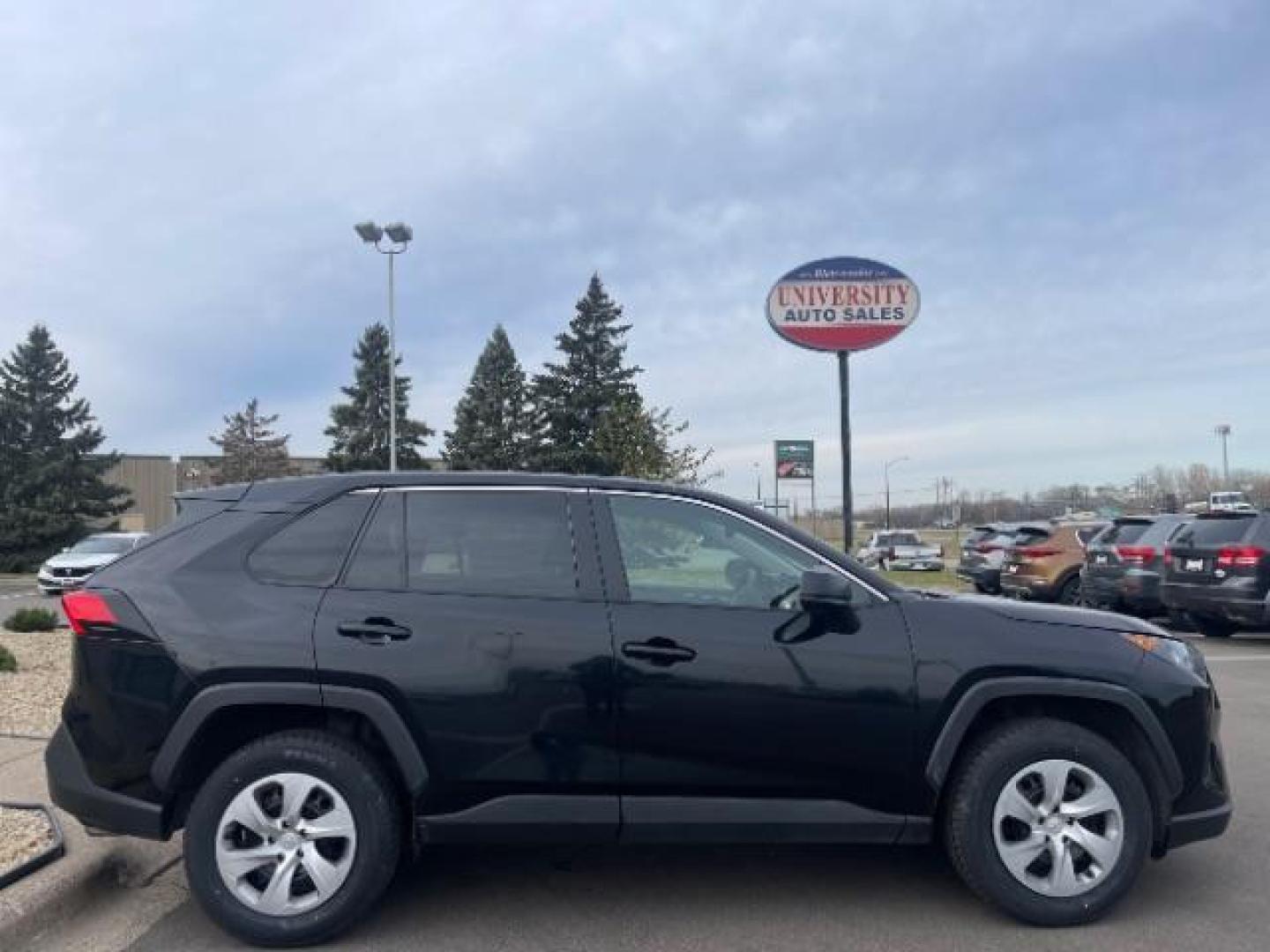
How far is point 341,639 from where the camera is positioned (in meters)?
3.88

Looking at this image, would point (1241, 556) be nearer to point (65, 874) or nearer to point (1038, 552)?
point (1038, 552)

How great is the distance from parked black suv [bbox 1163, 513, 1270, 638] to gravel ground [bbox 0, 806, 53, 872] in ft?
39.6

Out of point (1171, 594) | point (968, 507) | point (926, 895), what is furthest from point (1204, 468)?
point (926, 895)

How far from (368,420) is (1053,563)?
3473 cm

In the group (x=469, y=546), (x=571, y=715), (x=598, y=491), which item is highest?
(x=598, y=491)

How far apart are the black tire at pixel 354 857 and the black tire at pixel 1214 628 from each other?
12393mm

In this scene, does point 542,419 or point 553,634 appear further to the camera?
point 542,419

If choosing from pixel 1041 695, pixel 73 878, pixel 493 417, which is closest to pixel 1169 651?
pixel 1041 695

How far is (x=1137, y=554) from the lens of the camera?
46.9 ft

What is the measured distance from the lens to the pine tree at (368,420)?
149ft

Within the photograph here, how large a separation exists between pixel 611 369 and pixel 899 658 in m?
36.9

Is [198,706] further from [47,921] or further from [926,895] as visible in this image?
[926,895]

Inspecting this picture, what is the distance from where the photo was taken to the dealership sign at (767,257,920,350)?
16.2 metres

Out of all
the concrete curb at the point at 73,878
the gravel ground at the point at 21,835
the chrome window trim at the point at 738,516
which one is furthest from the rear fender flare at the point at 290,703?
the chrome window trim at the point at 738,516
